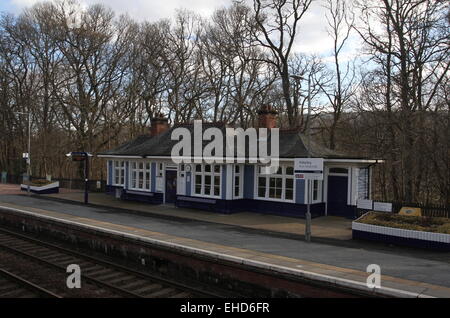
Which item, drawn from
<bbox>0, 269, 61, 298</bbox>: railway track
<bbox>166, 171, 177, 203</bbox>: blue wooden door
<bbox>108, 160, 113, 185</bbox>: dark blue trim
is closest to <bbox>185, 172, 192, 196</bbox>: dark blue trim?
<bbox>166, 171, 177, 203</bbox>: blue wooden door

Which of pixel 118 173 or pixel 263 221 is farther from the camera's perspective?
pixel 118 173

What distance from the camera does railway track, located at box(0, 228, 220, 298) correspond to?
10.5m

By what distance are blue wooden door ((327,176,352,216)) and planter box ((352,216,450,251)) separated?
506 centimetres

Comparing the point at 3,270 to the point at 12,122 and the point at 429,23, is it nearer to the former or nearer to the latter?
the point at 429,23

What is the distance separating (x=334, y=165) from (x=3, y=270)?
14459 millimetres

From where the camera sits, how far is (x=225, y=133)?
931 inches

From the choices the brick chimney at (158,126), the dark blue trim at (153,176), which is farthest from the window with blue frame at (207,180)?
the brick chimney at (158,126)

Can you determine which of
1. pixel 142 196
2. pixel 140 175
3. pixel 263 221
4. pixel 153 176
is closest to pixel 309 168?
pixel 263 221

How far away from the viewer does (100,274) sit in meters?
12.3

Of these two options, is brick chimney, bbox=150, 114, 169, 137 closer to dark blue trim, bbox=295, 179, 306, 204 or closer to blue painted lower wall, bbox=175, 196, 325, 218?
blue painted lower wall, bbox=175, 196, 325, 218

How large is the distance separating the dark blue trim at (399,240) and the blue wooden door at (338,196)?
16.5ft

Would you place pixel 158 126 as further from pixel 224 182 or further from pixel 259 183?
pixel 259 183

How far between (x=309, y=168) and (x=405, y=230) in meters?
3.74
